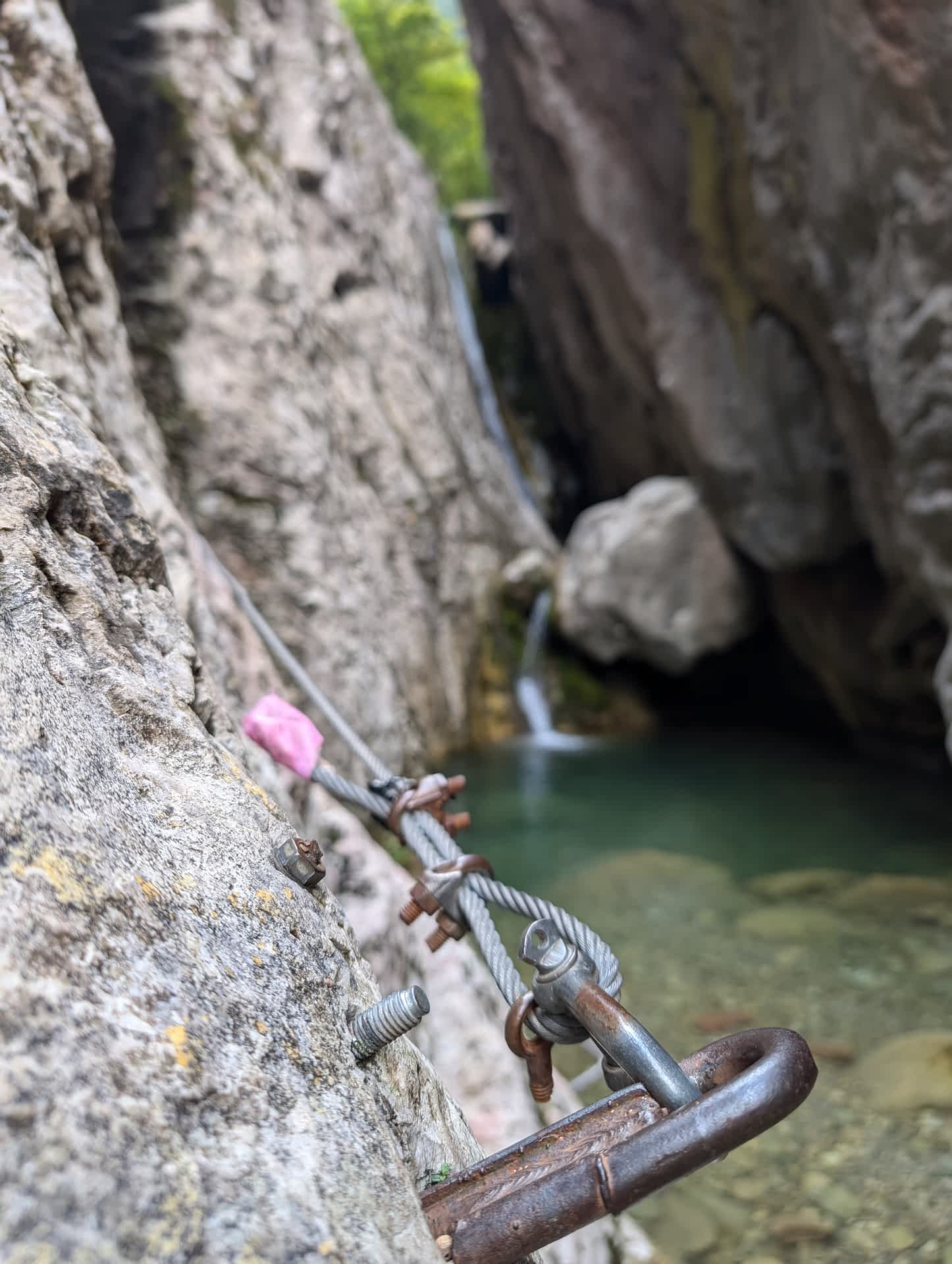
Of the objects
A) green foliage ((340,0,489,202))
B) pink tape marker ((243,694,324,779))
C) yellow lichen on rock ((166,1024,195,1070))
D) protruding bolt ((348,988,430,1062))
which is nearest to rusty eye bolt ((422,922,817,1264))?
protruding bolt ((348,988,430,1062))

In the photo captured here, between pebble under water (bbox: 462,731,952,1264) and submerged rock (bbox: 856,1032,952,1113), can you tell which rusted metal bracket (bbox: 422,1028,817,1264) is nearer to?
pebble under water (bbox: 462,731,952,1264)

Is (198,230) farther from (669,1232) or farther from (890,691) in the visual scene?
(890,691)

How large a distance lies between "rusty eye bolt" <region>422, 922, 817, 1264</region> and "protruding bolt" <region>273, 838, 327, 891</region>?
376 mm

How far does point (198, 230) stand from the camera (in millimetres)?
4871

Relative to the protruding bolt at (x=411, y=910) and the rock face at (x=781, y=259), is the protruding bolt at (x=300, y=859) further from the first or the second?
the rock face at (x=781, y=259)

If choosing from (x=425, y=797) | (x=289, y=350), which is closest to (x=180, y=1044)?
(x=425, y=797)

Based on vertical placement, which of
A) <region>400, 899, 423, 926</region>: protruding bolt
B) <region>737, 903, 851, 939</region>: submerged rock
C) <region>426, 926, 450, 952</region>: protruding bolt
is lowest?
<region>737, 903, 851, 939</region>: submerged rock

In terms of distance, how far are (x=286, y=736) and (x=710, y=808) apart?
5843mm

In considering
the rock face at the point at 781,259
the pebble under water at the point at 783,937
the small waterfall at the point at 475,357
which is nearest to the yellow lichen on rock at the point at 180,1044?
the pebble under water at the point at 783,937

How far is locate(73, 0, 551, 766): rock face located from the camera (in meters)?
4.27

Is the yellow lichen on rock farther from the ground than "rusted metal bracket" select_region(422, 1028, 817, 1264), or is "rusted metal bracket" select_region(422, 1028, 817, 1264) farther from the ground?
the yellow lichen on rock

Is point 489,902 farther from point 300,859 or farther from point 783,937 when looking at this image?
point 783,937

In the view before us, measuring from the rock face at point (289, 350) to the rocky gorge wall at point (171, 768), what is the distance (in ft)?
0.09

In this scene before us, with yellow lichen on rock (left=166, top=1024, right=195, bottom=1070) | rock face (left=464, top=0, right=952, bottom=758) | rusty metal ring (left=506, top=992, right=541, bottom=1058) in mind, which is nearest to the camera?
yellow lichen on rock (left=166, top=1024, right=195, bottom=1070)
